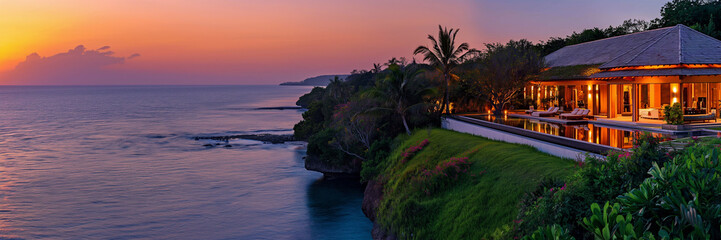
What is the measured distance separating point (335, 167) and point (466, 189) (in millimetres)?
21495

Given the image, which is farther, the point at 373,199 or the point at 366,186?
the point at 366,186

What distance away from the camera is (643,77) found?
24938mm

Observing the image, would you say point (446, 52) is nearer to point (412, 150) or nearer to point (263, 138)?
point (412, 150)

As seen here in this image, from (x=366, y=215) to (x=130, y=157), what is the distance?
37687mm

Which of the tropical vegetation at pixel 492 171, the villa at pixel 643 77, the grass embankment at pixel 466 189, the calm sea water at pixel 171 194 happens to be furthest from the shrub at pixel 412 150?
the villa at pixel 643 77

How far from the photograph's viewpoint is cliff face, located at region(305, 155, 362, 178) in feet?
125

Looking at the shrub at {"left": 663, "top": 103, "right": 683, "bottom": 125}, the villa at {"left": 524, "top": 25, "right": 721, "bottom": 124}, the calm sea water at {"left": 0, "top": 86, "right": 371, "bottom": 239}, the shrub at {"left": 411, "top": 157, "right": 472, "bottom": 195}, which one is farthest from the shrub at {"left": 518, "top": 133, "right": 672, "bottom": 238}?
the calm sea water at {"left": 0, "top": 86, "right": 371, "bottom": 239}

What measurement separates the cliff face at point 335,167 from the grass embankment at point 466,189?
13.1 m

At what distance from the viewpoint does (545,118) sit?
2962 centimetres

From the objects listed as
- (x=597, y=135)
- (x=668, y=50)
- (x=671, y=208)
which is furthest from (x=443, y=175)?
(x=668, y=50)

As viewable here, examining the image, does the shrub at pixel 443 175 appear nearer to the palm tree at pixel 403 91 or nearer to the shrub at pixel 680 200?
the palm tree at pixel 403 91

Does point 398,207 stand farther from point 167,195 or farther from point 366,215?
point 167,195

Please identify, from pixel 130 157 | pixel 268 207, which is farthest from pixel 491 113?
pixel 130 157

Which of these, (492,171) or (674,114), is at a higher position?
(674,114)
